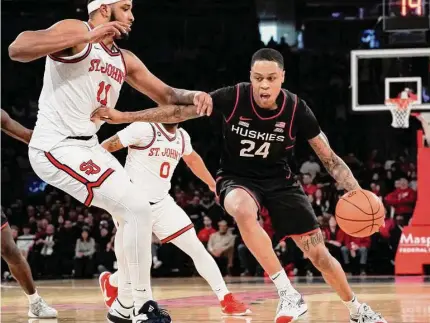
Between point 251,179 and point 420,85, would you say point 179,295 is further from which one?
point 420,85

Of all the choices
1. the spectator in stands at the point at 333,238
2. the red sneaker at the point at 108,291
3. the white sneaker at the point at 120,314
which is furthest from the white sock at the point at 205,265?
the spectator in stands at the point at 333,238

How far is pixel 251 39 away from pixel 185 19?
2.30 meters

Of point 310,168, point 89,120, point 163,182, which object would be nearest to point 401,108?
point 310,168

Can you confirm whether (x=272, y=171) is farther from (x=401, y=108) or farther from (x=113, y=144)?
(x=401, y=108)

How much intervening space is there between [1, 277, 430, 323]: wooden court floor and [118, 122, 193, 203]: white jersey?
49.5 inches

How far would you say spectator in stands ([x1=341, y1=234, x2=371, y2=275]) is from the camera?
15414mm

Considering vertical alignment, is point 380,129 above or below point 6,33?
below

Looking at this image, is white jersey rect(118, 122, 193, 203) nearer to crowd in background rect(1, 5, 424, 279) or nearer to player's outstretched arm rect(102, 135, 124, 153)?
player's outstretched arm rect(102, 135, 124, 153)

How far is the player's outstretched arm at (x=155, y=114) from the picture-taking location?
5.82 m

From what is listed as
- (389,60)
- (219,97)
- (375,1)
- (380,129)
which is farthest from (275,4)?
(219,97)

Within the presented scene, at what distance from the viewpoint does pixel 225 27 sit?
23.2 metres

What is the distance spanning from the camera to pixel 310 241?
6.27 m

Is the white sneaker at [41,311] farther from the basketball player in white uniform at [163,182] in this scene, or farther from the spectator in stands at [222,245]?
the spectator in stands at [222,245]

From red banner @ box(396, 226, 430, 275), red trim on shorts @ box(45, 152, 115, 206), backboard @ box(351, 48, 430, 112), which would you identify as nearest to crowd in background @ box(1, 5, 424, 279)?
red banner @ box(396, 226, 430, 275)
